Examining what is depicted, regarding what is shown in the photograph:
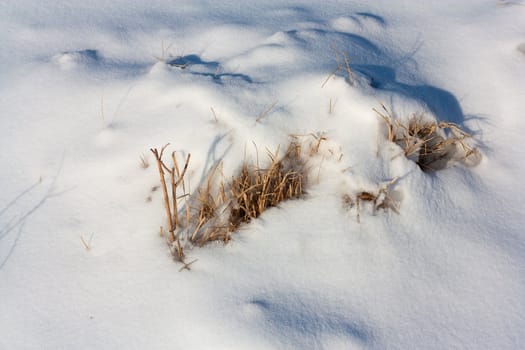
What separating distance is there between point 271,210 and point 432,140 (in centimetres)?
71

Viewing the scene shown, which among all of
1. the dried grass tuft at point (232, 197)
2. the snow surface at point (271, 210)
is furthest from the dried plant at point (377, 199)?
the dried grass tuft at point (232, 197)

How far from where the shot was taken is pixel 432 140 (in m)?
1.66

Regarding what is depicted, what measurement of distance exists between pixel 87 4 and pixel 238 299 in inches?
77.5

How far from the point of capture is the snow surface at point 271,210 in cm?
128

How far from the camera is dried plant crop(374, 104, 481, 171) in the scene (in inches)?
61.9

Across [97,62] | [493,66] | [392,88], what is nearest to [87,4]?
[97,62]

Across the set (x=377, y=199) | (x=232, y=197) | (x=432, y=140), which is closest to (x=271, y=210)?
(x=232, y=197)

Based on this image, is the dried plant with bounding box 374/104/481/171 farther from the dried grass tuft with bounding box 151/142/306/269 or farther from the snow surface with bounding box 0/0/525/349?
the dried grass tuft with bounding box 151/142/306/269

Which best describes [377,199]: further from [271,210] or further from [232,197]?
[232,197]

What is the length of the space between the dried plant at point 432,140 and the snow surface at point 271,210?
0.19 ft

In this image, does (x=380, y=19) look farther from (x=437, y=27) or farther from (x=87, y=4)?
(x=87, y=4)

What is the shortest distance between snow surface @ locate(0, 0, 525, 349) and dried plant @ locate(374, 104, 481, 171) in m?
0.06

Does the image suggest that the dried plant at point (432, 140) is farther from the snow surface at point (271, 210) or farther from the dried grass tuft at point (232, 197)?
the dried grass tuft at point (232, 197)

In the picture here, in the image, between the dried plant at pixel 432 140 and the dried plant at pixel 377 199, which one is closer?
the dried plant at pixel 377 199
